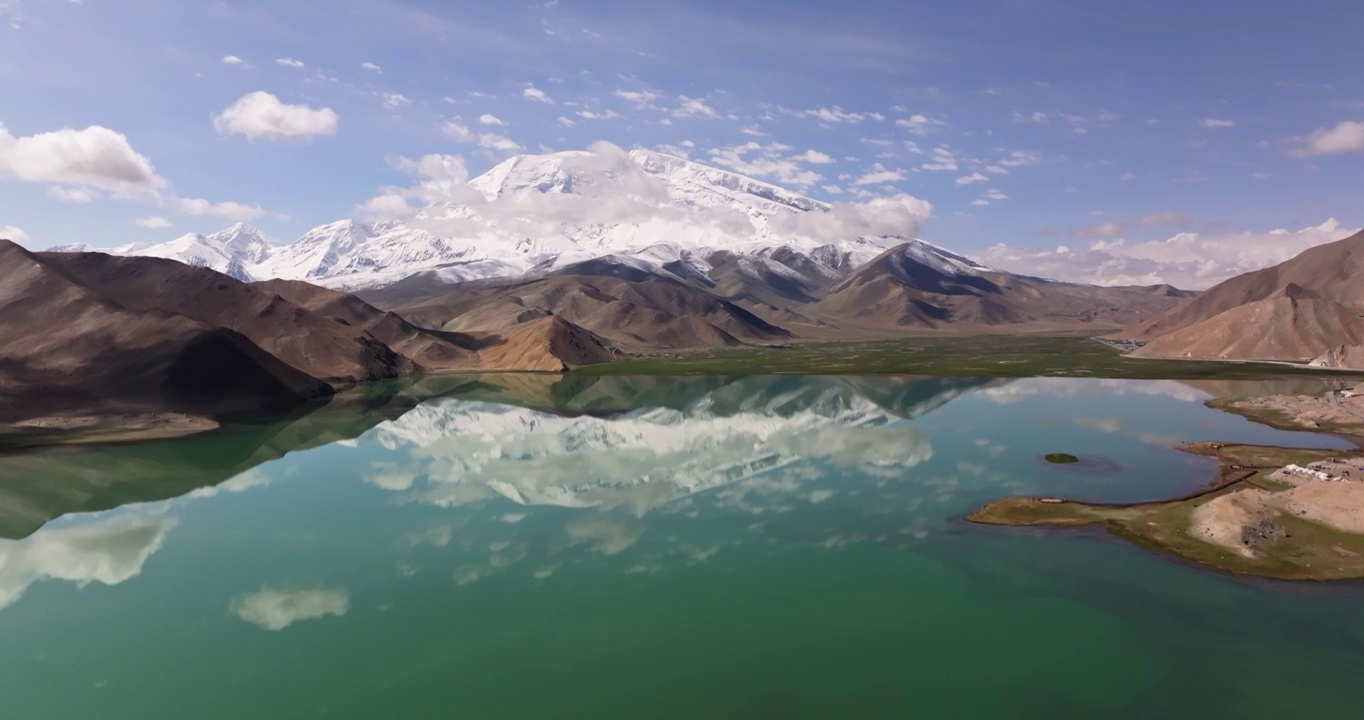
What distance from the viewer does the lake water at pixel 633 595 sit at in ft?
90.9

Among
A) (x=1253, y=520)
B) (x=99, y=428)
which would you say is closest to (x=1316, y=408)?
(x=1253, y=520)

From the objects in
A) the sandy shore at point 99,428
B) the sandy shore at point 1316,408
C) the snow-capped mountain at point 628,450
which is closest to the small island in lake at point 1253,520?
the snow-capped mountain at point 628,450

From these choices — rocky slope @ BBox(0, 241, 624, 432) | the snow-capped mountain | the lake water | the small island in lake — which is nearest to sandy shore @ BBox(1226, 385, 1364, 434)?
the lake water

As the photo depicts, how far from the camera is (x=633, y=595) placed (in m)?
36.9

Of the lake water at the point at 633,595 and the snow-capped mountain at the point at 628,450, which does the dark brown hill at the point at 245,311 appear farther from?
the lake water at the point at 633,595

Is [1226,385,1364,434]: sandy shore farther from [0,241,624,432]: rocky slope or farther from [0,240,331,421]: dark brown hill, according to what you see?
[0,240,331,421]: dark brown hill

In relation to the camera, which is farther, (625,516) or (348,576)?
(625,516)

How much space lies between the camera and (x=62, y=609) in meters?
36.7

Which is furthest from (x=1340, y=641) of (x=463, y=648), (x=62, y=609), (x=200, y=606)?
(x=62, y=609)

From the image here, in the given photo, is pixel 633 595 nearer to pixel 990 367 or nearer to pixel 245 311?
pixel 990 367

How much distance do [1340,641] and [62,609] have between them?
190 ft

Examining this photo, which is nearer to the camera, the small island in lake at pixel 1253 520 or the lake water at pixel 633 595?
the lake water at pixel 633 595

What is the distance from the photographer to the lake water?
27703mm

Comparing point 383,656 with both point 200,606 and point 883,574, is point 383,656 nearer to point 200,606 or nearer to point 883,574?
point 200,606
